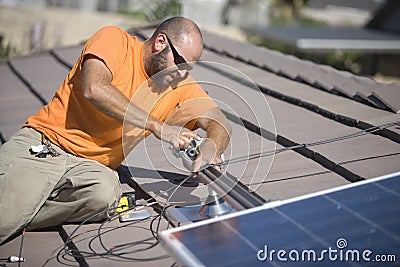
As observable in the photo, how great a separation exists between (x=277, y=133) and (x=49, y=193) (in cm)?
163

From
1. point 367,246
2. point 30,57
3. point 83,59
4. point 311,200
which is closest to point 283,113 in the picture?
point 83,59

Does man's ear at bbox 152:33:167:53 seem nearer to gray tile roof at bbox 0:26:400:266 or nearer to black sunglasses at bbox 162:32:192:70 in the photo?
black sunglasses at bbox 162:32:192:70

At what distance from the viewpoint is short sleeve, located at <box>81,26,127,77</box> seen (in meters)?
4.13

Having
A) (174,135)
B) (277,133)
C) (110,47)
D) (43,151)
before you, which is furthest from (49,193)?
(277,133)

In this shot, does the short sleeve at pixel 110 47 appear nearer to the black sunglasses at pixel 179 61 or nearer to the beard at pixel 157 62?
the beard at pixel 157 62

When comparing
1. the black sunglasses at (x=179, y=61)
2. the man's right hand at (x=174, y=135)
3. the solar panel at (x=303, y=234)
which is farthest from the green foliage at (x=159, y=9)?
the solar panel at (x=303, y=234)

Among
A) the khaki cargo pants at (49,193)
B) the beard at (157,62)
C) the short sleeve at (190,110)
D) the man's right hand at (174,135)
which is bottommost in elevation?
the khaki cargo pants at (49,193)

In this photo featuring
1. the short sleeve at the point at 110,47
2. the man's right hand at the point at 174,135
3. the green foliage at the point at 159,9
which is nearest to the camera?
the man's right hand at the point at 174,135

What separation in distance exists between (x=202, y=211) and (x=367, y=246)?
1.08 metres

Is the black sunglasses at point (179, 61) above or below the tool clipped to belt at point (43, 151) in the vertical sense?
above

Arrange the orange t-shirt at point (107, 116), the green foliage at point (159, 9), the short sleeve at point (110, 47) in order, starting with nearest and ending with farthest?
the short sleeve at point (110, 47) < the orange t-shirt at point (107, 116) < the green foliage at point (159, 9)

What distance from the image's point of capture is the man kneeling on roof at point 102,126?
3.90 metres

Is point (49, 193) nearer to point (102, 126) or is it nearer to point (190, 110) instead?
point (102, 126)

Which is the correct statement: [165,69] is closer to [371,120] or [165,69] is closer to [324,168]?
[324,168]
